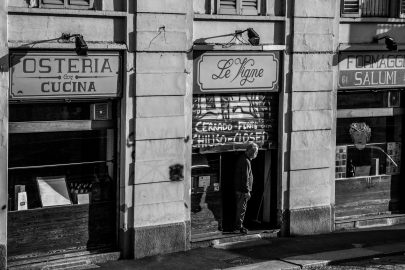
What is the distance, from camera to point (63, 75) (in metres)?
15.8

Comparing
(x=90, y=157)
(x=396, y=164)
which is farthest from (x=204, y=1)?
(x=396, y=164)

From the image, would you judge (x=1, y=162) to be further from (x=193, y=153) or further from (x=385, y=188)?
(x=385, y=188)

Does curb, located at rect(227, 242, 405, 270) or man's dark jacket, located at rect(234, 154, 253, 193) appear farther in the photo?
man's dark jacket, located at rect(234, 154, 253, 193)

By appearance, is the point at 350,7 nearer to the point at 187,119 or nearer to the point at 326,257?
the point at 187,119

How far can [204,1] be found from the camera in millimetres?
17500

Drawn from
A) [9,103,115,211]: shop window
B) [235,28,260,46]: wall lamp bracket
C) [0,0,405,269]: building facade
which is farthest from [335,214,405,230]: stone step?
[9,103,115,211]: shop window

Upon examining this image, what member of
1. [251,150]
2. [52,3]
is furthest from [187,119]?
[52,3]

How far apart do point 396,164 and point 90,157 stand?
25.3ft

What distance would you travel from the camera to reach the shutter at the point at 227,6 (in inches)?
695

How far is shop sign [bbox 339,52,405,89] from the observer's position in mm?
19484

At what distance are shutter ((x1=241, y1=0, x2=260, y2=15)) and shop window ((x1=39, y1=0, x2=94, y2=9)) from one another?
3362 mm

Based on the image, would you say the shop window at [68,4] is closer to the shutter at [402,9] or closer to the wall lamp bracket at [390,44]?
the wall lamp bracket at [390,44]

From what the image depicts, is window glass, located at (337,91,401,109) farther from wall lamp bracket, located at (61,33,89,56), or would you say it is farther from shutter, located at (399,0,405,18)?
wall lamp bracket, located at (61,33,89,56)

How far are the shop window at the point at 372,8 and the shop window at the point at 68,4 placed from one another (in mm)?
5985
